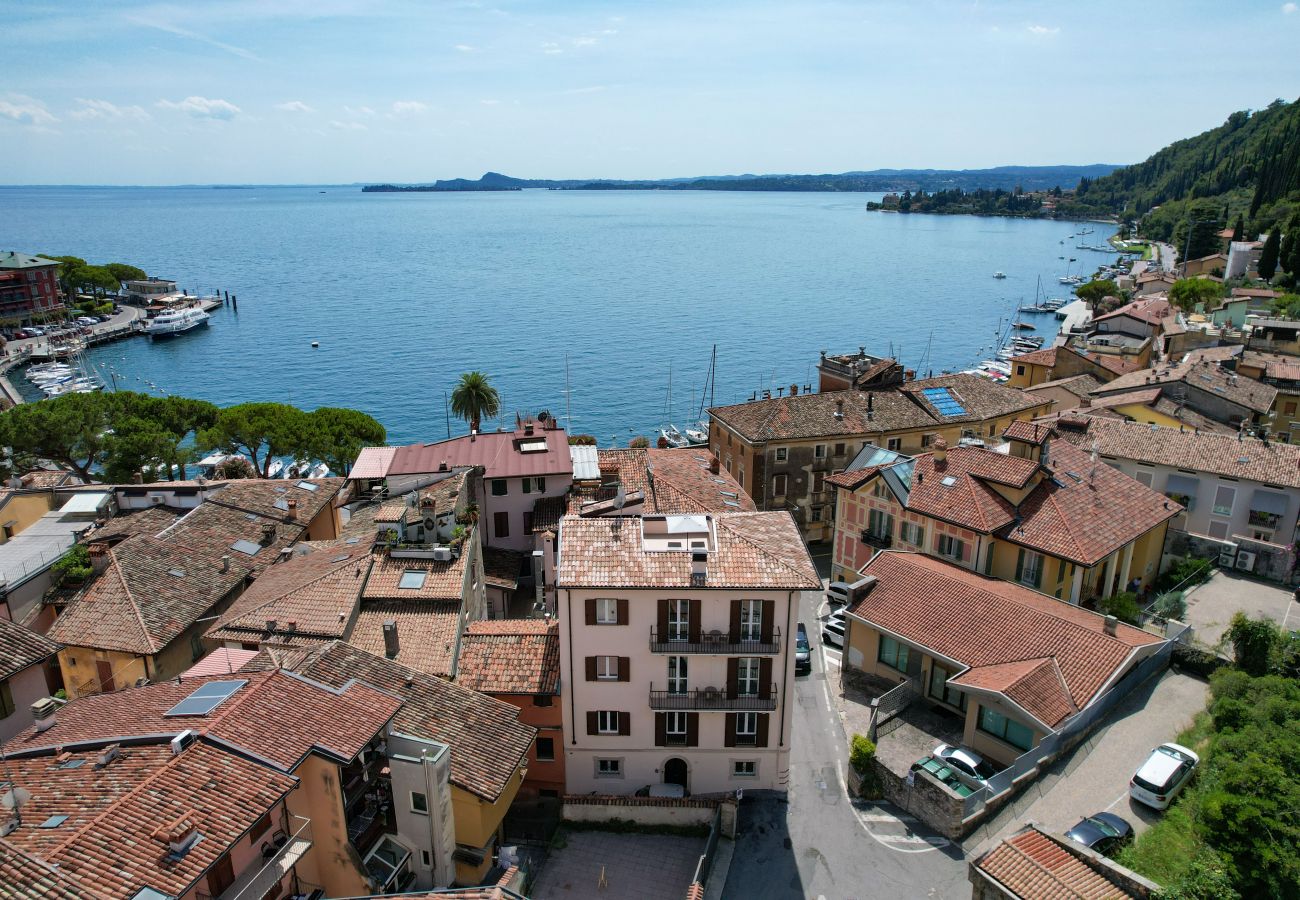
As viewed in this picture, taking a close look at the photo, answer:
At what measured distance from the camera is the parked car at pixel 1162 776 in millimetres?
24609

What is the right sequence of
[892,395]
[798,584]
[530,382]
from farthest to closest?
[530,382] → [892,395] → [798,584]

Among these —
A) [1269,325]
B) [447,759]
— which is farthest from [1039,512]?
[1269,325]

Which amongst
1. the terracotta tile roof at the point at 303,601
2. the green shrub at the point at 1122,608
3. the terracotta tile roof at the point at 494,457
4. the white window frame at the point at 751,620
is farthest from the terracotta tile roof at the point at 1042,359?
the terracotta tile roof at the point at 303,601

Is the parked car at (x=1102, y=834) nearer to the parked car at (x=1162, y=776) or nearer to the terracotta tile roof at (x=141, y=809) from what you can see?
the parked car at (x=1162, y=776)

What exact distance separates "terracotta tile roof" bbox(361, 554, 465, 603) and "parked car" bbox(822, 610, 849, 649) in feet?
54.6

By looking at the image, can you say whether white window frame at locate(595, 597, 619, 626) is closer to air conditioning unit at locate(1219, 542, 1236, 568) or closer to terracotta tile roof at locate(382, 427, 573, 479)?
terracotta tile roof at locate(382, 427, 573, 479)

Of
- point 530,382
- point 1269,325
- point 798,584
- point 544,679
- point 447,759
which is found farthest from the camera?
point 530,382

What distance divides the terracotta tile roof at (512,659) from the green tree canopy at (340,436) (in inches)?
1572

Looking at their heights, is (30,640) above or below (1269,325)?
below

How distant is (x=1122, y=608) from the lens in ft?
115

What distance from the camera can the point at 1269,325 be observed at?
68438 millimetres

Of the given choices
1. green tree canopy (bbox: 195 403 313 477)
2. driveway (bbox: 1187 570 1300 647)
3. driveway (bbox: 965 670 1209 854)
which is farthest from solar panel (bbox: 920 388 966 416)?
green tree canopy (bbox: 195 403 313 477)

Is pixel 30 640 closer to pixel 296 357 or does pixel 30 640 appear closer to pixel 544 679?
pixel 544 679

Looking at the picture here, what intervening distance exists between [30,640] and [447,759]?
16369 millimetres
